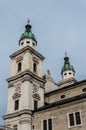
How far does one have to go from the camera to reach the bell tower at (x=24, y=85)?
41.5 m

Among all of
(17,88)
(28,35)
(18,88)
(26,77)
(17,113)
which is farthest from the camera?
(28,35)

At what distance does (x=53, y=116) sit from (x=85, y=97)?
20.4ft

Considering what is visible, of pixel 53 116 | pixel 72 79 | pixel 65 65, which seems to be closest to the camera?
pixel 53 116

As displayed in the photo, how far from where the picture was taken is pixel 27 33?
54.6m

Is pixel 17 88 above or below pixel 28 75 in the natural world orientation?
below

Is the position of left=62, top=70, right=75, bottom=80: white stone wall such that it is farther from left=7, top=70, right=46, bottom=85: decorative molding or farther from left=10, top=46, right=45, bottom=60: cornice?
left=7, top=70, right=46, bottom=85: decorative molding

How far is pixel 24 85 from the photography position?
4450 cm

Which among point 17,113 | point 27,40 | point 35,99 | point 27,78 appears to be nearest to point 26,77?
point 27,78

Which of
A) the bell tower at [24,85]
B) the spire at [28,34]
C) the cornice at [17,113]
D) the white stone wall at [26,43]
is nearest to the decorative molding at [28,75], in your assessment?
the bell tower at [24,85]

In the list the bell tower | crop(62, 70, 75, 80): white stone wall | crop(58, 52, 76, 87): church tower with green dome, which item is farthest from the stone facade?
crop(62, 70, 75, 80): white stone wall

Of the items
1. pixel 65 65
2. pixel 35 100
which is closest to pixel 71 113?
pixel 35 100

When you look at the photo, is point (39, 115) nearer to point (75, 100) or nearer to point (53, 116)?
point (53, 116)

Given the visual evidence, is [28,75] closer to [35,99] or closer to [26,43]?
[35,99]

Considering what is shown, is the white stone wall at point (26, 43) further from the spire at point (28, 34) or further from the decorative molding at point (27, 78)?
the decorative molding at point (27, 78)
